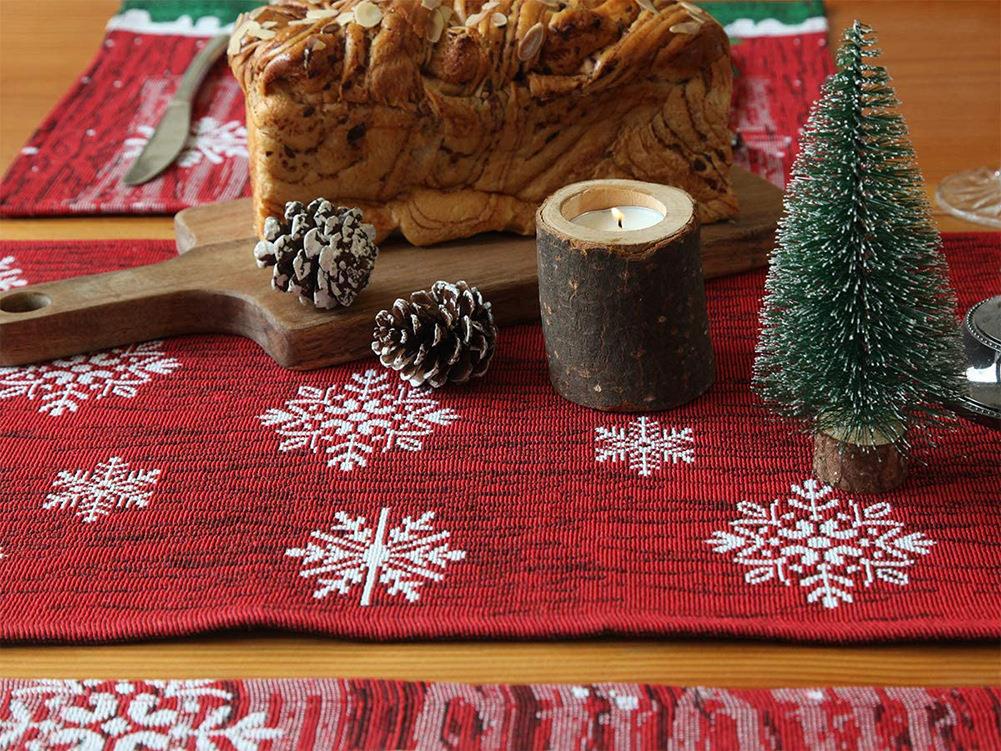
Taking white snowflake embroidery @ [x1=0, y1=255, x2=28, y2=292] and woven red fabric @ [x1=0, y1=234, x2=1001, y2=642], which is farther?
white snowflake embroidery @ [x1=0, y1=255, x2=28, y2=292]

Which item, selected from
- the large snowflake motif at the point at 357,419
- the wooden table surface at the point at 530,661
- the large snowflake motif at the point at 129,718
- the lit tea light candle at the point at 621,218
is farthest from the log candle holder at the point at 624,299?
the large snowflake motif at the point at 129,718

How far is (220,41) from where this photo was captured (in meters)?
1.50

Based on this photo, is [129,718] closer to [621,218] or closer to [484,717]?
[484,717]

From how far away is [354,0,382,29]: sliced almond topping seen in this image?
102cm

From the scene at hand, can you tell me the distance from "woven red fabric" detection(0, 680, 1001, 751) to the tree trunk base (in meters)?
0.17

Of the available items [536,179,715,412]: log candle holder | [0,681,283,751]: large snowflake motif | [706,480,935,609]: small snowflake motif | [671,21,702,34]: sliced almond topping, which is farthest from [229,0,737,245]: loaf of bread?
[0,681,283,751]: large snowflake motif

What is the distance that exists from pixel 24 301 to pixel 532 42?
1.43ft

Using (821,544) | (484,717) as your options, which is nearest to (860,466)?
(821,544)

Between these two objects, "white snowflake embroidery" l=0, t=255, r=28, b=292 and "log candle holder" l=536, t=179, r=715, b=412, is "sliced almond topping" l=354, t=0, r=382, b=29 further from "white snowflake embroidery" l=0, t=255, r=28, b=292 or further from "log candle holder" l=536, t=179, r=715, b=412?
"white snowflake embroidery" l=0, t=255, r=28, b=292

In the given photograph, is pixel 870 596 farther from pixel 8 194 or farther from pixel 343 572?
pixel 8 194

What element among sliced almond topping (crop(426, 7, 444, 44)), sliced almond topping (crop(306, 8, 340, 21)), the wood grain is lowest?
the wood grain

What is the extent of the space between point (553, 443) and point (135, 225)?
52 centimetres

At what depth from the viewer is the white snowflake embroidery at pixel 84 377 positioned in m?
0.99

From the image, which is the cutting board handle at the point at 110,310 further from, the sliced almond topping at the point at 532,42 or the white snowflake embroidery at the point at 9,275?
the sliced almond topping at the point at 532,42
